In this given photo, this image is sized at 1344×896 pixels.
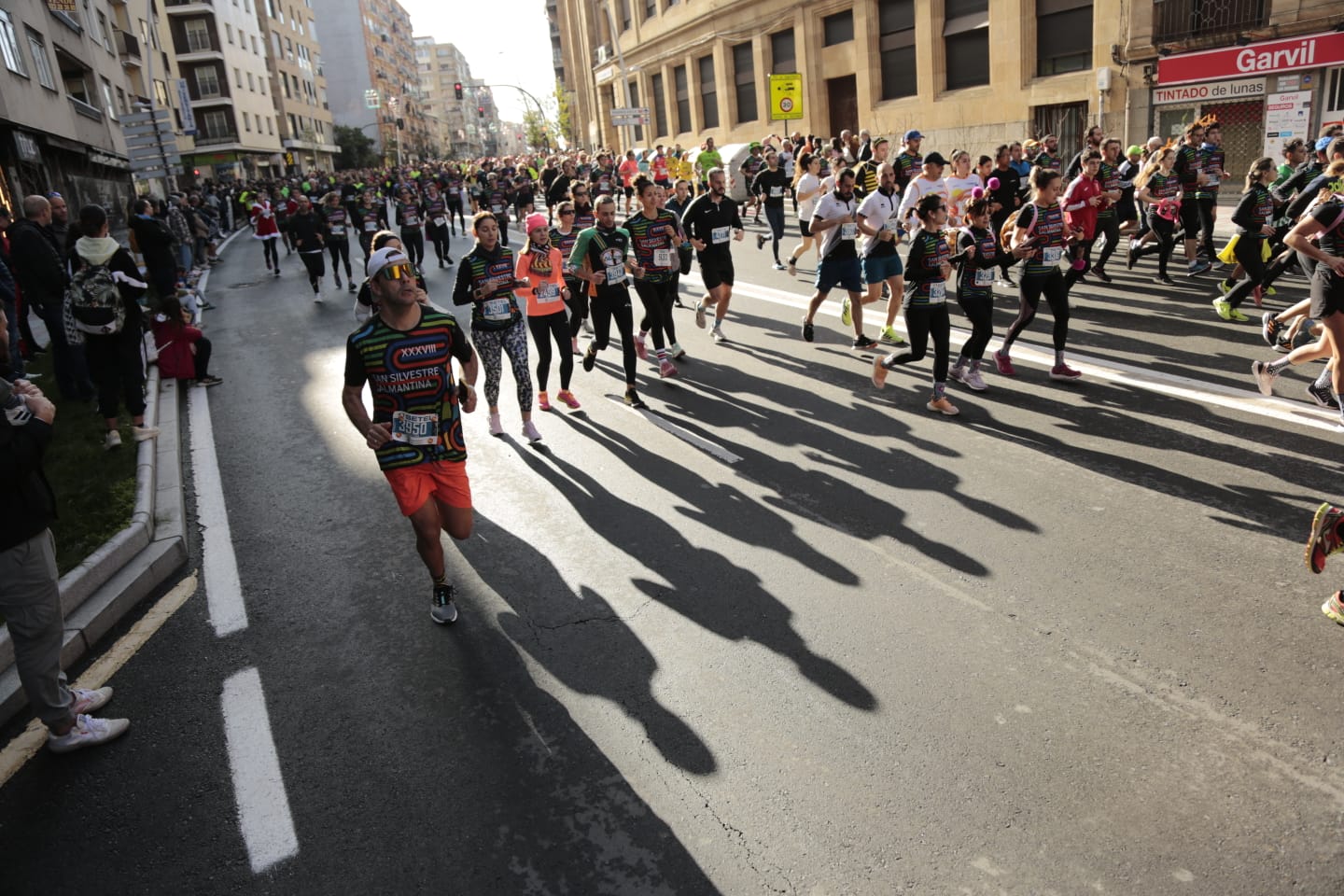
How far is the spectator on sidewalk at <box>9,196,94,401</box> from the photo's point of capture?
8.77 m

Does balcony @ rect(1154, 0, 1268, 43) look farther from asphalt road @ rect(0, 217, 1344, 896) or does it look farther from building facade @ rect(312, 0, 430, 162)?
building facade @ rect(312, 0, 430, 162)

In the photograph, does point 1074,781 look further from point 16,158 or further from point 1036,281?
point 16,158

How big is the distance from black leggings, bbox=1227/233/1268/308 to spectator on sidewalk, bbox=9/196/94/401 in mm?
12185

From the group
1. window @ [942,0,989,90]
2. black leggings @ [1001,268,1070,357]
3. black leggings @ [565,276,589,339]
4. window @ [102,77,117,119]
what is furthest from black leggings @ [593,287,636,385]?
window @ [102,77,117,119]

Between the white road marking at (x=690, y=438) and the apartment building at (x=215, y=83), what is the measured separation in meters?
65.6

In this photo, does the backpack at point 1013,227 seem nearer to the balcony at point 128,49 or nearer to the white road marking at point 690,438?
the white road marking at point 690,438

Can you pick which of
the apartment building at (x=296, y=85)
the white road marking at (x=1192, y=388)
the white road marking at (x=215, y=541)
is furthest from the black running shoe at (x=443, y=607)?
the apartment building at (x=296, y=85)

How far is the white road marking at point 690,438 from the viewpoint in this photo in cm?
732

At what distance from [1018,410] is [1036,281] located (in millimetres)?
1413

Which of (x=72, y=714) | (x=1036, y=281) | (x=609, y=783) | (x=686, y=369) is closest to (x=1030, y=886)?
(x=609, y=783)

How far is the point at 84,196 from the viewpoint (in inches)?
1228

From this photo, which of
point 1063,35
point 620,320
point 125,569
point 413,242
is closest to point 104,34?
point 413,242

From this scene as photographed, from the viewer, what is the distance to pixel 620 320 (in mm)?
8836

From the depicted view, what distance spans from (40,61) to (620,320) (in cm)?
2710
